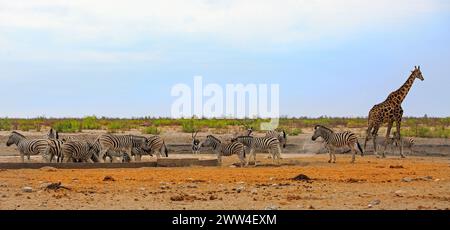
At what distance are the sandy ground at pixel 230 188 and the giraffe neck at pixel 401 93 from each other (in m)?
6.84

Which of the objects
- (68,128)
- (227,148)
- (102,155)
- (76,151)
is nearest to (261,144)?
(227,148)

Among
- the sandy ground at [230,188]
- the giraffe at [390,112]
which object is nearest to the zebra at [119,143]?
the sandy ground at [230,188]

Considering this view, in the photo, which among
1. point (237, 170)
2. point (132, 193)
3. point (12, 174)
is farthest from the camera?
point (237, 170)

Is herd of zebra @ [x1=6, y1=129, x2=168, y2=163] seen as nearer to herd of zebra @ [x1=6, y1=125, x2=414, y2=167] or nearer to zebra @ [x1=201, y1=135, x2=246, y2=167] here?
herd of zebra @ [x1=6, y1=125, x2=414, y2=167]

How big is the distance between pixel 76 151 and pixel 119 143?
1.92 metres

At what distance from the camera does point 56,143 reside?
74.5 feet

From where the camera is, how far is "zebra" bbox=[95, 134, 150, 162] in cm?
2378

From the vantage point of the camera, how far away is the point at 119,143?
24.0 metres

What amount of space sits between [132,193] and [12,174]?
5.01 metres

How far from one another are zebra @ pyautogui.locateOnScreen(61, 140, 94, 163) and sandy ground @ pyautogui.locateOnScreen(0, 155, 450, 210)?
8.18ft

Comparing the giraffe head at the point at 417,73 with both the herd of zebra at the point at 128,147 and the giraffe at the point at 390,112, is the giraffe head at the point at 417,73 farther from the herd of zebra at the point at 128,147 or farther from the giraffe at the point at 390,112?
the herd of zebra at the point at 128,147
